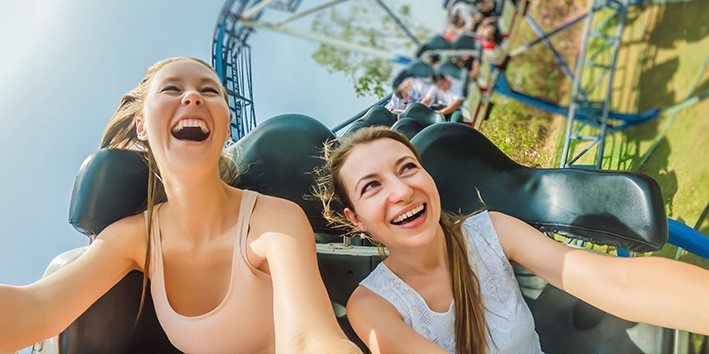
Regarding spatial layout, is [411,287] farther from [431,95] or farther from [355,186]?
[431,95]

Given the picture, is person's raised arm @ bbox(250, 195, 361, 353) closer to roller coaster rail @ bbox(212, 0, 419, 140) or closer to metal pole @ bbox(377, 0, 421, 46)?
roller coaster rail @ bbox(212, 0, 419, 140)

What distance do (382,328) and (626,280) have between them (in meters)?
0.22

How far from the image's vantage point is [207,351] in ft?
1.57

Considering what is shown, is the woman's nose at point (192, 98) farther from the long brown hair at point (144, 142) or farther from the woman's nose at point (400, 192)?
the woman's nose at point (400, 192)

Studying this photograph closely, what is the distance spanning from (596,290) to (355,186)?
254 mm

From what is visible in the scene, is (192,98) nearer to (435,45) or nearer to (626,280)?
(626,280)

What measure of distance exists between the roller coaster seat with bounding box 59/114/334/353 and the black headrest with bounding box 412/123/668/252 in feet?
0.58

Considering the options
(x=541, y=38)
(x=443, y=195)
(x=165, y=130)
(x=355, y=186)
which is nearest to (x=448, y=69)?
(x=541, y=38)

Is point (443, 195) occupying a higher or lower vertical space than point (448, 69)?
lower

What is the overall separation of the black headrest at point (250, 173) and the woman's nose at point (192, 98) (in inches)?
6.4

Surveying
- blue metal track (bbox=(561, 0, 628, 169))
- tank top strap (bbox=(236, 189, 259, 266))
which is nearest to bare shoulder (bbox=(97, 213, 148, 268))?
tank top strap (bbox=(236, 189, 259, 266))

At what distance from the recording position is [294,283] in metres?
0.40

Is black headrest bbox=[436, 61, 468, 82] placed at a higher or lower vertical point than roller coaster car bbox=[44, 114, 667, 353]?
higher

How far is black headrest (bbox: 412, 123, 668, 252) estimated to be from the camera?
57 cm
